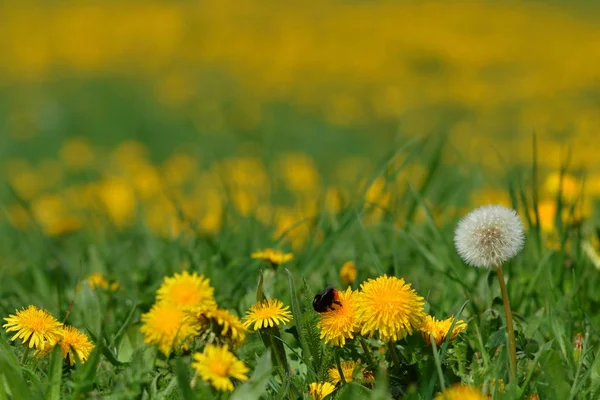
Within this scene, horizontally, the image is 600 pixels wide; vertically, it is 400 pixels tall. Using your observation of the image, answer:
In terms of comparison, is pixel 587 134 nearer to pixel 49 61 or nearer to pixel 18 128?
pixel 18 128

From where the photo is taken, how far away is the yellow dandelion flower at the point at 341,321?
1438 millimetres

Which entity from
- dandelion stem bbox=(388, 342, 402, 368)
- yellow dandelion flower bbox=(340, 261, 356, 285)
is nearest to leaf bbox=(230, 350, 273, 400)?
dandelion stem bbox=(388, 342, 402, 368)

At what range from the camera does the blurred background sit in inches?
174

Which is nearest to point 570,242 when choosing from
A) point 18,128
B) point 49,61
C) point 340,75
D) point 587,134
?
point 587,134

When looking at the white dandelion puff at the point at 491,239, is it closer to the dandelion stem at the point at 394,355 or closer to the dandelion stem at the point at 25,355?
the dandelion stem at the point at 394,355

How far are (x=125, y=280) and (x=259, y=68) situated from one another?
30.3 feet

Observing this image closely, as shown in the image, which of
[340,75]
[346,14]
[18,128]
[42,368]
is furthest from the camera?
[346,14]

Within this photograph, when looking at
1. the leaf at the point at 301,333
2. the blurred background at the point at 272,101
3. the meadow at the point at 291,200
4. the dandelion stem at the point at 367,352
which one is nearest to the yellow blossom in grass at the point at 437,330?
the meadow at the point at 291,200

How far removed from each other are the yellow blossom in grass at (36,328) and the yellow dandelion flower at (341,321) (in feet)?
1.58

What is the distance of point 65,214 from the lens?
14.0ft

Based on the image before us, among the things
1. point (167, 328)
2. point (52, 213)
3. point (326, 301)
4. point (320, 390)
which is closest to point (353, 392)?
point (320, 390)

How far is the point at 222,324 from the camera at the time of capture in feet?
4.61

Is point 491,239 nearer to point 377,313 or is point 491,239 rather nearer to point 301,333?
point 377,313

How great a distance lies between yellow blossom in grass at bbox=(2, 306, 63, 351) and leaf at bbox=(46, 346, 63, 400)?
2.1 inches
